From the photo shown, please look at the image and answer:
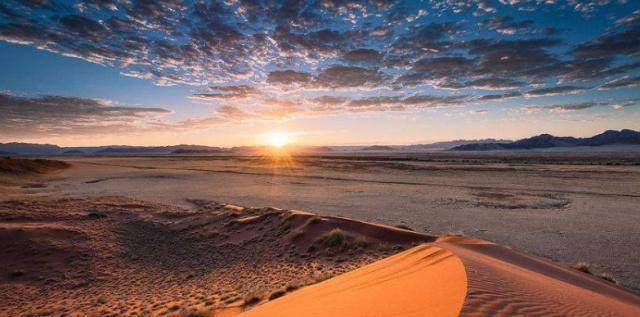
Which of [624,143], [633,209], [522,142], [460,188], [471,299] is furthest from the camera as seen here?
[522,142]

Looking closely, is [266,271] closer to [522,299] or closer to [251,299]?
[251,299]

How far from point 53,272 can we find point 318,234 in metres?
8.61

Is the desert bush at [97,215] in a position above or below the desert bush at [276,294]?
below

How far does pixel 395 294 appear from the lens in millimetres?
4832

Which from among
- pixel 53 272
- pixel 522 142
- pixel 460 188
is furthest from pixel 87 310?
pixel 522 142

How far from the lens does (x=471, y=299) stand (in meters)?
3.88

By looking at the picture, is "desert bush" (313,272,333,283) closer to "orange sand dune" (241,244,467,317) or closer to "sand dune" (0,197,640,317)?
"sand dune" (0,197,640,317)

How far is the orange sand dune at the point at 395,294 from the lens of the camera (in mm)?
4035

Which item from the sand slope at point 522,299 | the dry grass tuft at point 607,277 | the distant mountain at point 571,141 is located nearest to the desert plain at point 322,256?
the sand slope at point 522,299

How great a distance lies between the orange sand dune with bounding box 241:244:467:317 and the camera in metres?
4.04

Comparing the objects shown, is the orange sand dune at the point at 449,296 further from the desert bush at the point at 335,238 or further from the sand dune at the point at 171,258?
the desert bush at the point at 335,238

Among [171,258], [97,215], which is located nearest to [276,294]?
[171,258]

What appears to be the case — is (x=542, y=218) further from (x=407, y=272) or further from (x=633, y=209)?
(x=407, y=272)

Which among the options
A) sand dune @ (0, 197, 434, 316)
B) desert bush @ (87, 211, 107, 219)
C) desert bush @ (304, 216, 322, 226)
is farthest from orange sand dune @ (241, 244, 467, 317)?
desert bush @ (87, 211, 107, 219)
